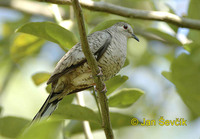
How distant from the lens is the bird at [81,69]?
2855 mm

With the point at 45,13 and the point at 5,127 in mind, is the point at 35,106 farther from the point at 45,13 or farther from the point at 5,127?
the point at 5,127

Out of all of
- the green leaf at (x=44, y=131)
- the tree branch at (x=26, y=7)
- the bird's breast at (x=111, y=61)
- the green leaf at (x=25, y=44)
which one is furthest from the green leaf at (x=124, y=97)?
the tree branch at (x=26, y=7)

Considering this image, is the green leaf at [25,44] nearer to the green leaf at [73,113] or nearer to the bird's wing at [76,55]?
the bird's wing at [76,55]

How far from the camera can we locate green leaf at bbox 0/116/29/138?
2586mm

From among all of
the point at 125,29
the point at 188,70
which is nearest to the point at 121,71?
the point at 125,29

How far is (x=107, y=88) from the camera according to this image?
8.38 feet

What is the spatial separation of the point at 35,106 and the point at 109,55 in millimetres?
2193

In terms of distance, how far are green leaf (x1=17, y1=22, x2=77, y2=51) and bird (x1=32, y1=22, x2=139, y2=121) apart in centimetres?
35

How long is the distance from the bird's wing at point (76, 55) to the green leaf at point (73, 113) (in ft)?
2.15

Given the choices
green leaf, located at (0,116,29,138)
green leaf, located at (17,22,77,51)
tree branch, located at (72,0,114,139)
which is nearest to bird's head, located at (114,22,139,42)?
green leaf, located at (17,22,77,51)

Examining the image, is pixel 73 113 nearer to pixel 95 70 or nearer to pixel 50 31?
pixel 95 70

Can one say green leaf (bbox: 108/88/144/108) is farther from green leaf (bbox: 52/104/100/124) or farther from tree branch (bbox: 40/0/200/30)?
tree branch (bbox: 40/0/200/30)

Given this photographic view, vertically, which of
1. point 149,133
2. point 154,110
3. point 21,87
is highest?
point 21,87

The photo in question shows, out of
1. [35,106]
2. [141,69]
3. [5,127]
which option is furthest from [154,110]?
[5,127]
